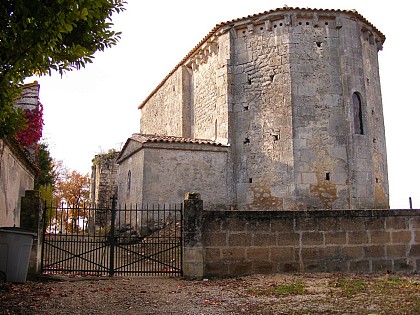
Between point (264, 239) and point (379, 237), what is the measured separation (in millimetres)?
2538

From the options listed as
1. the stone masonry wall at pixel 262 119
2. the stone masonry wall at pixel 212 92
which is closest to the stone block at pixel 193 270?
the stone masonry wall at pixel 262 119

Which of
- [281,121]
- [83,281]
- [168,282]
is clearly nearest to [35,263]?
[83,281]

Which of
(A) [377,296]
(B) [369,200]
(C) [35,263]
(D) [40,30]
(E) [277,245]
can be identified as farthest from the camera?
(B) [369,200]

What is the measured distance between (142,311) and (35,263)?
139 inches

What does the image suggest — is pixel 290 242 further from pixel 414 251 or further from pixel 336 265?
pixel 414 251

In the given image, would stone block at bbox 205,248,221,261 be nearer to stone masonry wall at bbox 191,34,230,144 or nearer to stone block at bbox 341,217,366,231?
stone block at bbox 341,217,366,231

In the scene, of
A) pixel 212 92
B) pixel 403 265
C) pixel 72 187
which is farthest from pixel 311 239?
pixel 72 187

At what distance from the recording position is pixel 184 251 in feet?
29.1

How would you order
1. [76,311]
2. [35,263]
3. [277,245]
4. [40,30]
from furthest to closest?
[277,245] → [35,263] → [76,311] → [40,30]

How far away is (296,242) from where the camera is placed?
29.9ft

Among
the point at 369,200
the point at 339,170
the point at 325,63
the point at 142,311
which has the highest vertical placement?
the point at 325,63

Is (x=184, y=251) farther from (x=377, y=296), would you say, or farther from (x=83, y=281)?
(x=377, y=296)

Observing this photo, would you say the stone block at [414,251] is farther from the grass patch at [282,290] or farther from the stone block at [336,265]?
the grass patch at [282,290]

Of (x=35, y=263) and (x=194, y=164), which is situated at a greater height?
(x=194, y=164)
